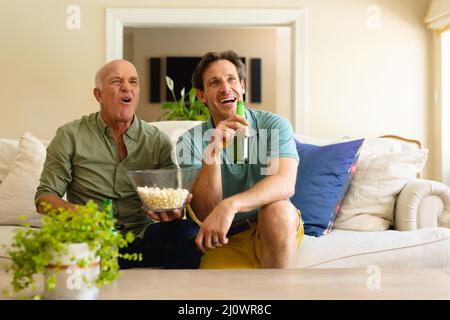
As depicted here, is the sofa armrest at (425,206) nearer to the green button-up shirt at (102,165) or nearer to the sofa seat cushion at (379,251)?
the sofa seat cushion at (379,251)

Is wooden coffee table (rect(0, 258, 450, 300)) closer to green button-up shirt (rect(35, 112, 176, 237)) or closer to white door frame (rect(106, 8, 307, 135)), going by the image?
green button-up shirt (rect(35, 112, 176, 237))

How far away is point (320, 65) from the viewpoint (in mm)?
4527

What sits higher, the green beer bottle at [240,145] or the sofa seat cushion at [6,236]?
the green beer bottle at [240,145]

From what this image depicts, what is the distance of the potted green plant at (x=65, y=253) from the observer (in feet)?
3.81

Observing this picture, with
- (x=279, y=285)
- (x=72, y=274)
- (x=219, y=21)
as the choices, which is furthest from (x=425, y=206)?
(x=219, y=21)

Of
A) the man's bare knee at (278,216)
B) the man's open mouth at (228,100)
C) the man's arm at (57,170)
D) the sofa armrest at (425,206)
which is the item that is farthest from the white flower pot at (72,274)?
the sofa armrest at (425,206)

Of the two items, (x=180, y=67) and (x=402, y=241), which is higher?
(x=180, y=67)

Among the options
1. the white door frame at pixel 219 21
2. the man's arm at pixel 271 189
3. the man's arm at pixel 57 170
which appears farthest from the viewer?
the white door frame at pixel 219 21

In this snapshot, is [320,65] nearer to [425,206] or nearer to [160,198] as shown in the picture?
[425,206]

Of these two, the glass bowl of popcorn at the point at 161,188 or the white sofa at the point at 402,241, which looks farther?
the white sofa at the point at 402,241

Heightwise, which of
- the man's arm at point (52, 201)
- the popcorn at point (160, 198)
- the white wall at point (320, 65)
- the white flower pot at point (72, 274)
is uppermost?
the white wall at point (320, 65)

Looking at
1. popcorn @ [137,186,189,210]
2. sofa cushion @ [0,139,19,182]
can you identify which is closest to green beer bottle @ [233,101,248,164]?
popcorn @ [137,186,189,210]

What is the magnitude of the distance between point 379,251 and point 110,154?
3.55 ft

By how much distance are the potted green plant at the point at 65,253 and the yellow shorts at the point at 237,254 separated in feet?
2.69
